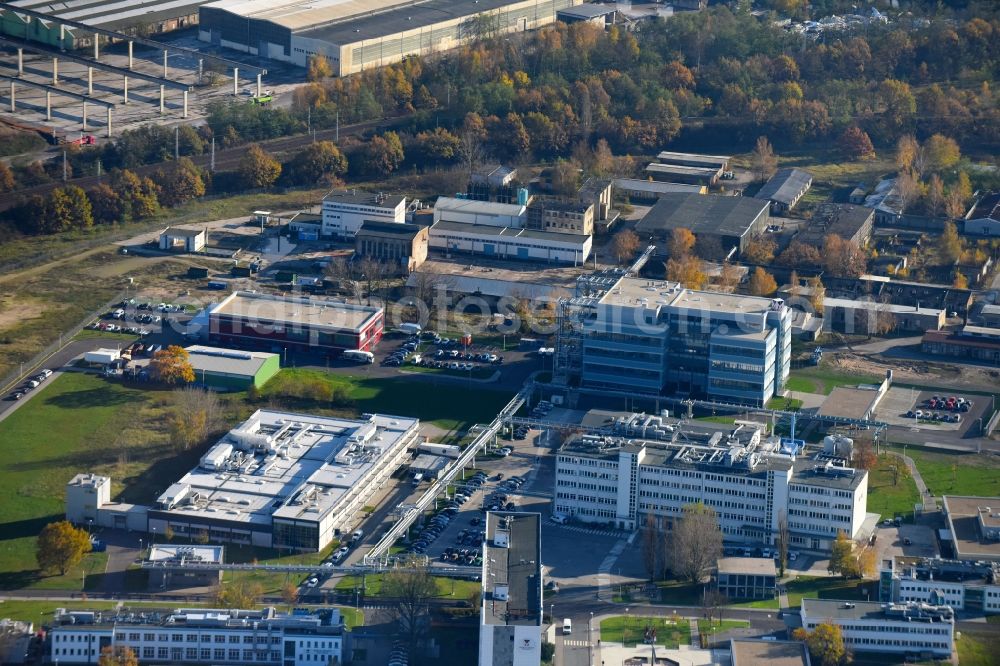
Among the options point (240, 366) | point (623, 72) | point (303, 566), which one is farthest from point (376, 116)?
point (303, 566)

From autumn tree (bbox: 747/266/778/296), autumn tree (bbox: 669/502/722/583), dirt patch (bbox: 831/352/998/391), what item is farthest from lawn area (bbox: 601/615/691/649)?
autumn tree (bbox: 747/266/778/296)

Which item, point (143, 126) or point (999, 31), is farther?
point (999, 31)

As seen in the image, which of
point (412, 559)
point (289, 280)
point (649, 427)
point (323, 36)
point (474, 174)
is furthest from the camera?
point (323, 36)

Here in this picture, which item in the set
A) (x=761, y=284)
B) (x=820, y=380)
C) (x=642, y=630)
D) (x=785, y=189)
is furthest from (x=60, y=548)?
(x=785, y=189)

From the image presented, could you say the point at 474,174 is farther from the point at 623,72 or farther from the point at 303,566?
the point at 303,566

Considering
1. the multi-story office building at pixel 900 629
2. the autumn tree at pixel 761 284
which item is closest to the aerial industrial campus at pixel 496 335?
the multi-story office building at pixel 900 629

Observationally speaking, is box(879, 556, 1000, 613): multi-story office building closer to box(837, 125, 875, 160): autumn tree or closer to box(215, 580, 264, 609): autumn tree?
box(215, 580, 264, 609): autumn tree

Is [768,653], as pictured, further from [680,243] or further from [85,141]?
[85,141]
